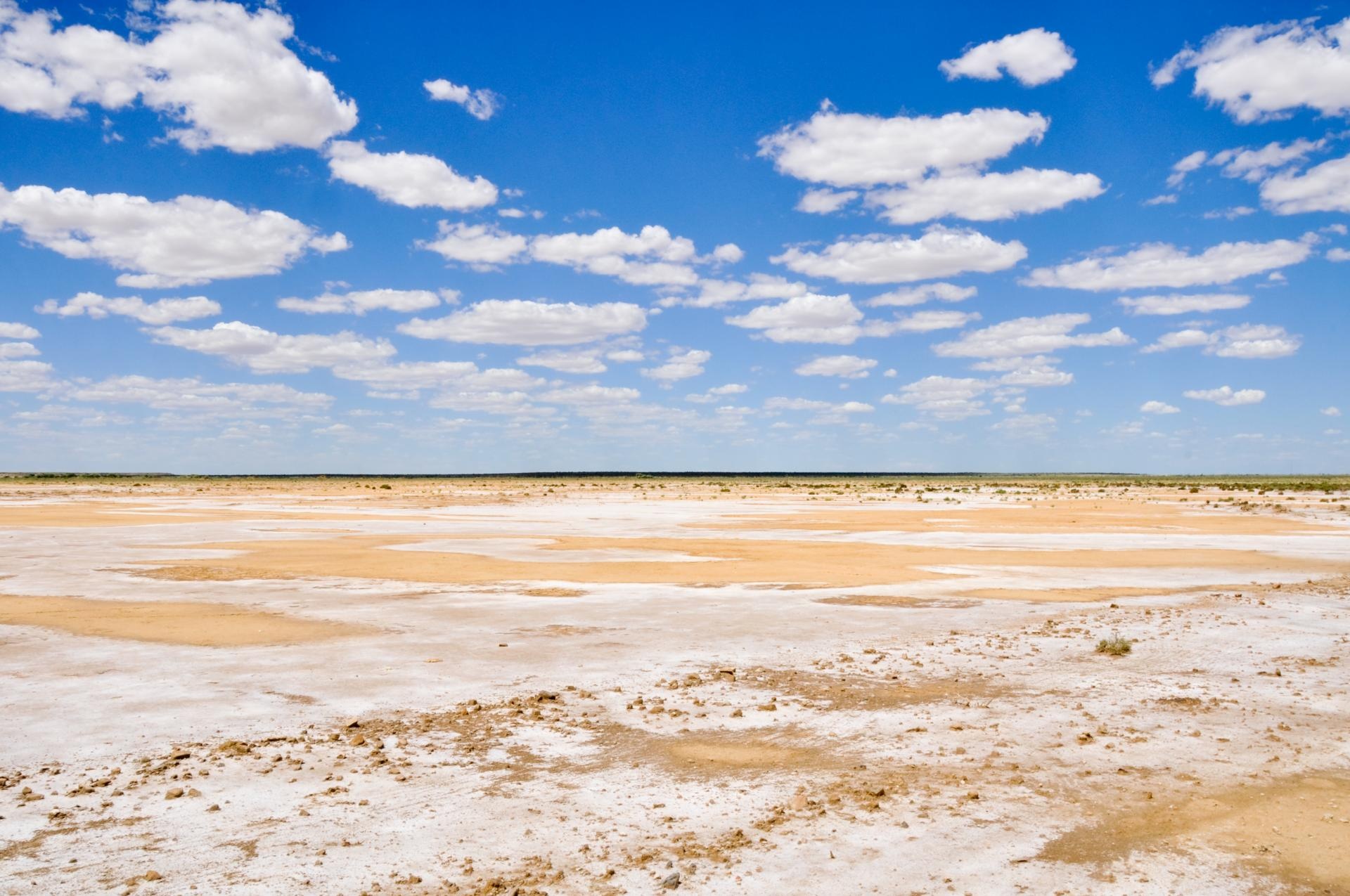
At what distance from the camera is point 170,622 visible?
17531mm

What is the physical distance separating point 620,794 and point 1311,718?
8095 mm

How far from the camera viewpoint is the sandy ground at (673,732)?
7.03m

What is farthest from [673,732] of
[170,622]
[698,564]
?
[698,564]

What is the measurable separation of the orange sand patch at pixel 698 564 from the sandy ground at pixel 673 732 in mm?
555

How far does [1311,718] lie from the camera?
427 inches

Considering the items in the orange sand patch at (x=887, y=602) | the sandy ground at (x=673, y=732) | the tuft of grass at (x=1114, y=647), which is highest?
the tuft of grass at (x=1114, y=647)

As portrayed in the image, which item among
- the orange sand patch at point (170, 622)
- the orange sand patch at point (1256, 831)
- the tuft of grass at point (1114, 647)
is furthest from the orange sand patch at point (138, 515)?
the orange sand patch at point (1256, 831)

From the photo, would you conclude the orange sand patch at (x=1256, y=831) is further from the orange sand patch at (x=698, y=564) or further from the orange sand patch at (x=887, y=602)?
the orange sand patch at (x=698, y=564)

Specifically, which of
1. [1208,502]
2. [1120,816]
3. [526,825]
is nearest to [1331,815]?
[1120,816]

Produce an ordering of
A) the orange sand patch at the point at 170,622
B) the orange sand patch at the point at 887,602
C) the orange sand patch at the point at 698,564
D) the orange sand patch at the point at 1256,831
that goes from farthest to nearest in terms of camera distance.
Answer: the orange sand patch at the point at 698,564 < the orange sand patch at the point at 887,602 < the orange sand patch at the point at 170,622 < the orange sand patch at the point at 1256,831

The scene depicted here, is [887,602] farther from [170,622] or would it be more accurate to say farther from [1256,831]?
[170,622]

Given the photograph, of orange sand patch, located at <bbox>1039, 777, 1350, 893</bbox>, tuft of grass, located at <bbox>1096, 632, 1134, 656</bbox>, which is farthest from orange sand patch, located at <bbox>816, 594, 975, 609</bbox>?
orange sand patch, located at <bbox>1039, 777, 1350, 893</bbox>

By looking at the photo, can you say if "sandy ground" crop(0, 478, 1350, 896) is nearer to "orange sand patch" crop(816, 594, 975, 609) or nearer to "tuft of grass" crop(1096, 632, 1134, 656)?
"orange sand patch" crop(816, 594, 975, 609)

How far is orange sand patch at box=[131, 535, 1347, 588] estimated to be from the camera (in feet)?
81.2
